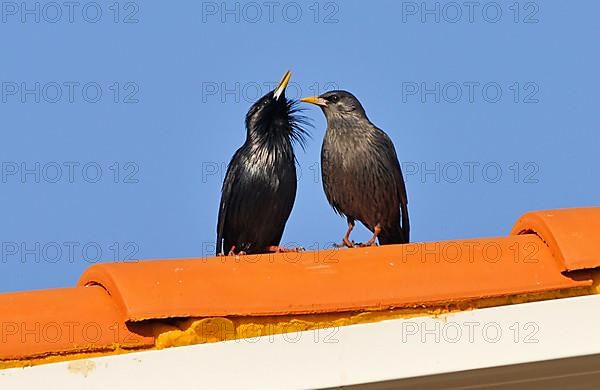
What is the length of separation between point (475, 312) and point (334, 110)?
394 cm

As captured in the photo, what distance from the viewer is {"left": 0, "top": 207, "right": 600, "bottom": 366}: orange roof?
3025 millimetres

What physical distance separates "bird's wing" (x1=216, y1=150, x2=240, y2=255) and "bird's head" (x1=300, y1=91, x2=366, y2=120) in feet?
2.27

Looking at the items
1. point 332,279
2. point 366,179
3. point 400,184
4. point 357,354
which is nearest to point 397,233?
point 400,184

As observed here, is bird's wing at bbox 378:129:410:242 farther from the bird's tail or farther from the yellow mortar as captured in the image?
the yellow mortar

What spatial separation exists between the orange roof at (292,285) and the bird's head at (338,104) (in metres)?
3.57

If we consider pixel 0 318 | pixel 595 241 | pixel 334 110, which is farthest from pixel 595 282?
pixel 334 110

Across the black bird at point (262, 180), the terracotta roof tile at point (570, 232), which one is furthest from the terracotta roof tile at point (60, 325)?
the black bird at point (262, 180)

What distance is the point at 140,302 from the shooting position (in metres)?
3.04

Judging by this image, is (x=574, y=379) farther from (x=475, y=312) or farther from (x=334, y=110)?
(x=334, y=110)

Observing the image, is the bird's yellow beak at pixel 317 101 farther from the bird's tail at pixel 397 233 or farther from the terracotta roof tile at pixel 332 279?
the terracotta roof tile at pixel 332 279

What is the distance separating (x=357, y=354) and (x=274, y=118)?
3740 millimetres

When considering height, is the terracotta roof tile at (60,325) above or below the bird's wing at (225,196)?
below

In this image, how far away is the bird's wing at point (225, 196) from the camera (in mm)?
6602

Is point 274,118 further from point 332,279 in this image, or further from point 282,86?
point 332,279
